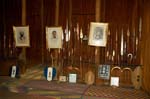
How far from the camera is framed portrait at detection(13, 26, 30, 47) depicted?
3.43 metres

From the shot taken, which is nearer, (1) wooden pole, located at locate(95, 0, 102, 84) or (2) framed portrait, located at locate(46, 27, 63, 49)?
(1) wooden pole, located at locate(95, 0, 102, 84)

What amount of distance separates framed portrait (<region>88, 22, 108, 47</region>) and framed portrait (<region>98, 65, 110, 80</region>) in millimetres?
311

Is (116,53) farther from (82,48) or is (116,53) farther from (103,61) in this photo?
(82,48)

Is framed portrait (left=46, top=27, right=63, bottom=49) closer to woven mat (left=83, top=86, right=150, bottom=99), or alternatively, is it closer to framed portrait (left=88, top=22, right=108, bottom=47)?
framed portrait (left=88, top=22, right=108, bottom=47)

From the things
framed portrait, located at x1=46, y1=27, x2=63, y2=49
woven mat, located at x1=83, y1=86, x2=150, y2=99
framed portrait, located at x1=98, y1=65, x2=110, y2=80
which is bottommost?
woven mat, located at x1=83, y1=86, x2=150, y2=99

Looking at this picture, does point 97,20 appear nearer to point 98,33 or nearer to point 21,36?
point 98,33

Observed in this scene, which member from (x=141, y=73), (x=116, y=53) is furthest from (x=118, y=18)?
(x=141, y=73)

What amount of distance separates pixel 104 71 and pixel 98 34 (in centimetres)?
53

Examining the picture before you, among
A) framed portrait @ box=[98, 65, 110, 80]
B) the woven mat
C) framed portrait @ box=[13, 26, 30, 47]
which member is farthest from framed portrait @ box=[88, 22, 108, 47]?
framed portrait @ box=[13, 26, 30, 47]

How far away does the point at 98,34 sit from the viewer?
307 centimetres

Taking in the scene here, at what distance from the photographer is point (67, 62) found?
3275 millimetres

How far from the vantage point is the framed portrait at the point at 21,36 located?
3.43 m

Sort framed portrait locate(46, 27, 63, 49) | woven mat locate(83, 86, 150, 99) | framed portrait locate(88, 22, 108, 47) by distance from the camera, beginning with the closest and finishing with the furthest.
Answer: woven mat locate(83, 86, 150, 99), framed portrait locate(88, 22, 108, 47), framed portrait locate(46, 27, 63, 49)

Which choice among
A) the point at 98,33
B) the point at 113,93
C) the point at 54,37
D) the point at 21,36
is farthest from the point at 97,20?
the point at 21,36
